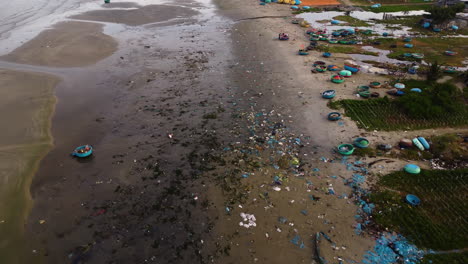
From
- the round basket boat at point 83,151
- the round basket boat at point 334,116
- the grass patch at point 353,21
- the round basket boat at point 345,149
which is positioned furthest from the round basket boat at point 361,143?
the grass patch at point 353,21

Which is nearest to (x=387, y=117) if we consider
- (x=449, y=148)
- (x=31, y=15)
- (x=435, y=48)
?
(x=449, y=148)

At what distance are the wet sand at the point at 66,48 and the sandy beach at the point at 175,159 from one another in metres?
0.27

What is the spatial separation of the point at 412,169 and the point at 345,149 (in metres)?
2.93

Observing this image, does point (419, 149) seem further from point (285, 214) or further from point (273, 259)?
point (273, 259)

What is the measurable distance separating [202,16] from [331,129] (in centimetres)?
3078

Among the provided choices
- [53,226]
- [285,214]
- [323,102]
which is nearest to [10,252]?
[53,226]

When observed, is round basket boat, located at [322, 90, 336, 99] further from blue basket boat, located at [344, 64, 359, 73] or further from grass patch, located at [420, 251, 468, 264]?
grass patch, located at [420, 251, 468, 264]

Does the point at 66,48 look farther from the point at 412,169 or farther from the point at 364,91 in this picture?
the point at 412,169

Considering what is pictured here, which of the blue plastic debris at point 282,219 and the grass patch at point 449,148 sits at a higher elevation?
the grass patch at point 449,148

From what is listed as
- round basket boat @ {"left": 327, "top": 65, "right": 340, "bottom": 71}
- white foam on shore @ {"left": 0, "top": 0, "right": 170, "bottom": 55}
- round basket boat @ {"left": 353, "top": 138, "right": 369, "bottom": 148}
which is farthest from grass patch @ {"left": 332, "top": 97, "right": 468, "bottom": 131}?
white foam on shore @ {"left": 0, "top": 0, "right": 170, "bottom": 55}

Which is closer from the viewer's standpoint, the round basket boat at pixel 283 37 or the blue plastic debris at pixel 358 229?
the blue plastic debris at pixel 358 229

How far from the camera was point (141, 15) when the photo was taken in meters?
38.9

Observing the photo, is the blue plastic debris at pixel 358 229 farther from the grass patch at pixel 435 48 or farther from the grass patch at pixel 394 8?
the grass patch at pixel 394 8

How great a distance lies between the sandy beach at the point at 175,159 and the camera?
10.1m
